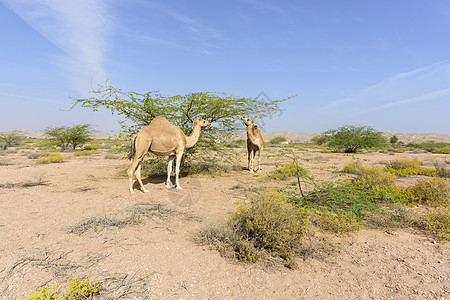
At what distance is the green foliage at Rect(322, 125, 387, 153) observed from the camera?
77.8 feet

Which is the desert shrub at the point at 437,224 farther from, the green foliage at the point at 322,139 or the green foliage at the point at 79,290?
the green foliage at the point at 322,139

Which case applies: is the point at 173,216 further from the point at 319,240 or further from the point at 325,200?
the point at 325,200

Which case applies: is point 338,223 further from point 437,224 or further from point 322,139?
point 322,139

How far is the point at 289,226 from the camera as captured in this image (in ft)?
12.1

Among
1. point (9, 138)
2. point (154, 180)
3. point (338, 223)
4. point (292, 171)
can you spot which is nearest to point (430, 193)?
point (292, 171)

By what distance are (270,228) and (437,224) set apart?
3737mm

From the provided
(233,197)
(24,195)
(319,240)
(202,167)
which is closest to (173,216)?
(233,197)

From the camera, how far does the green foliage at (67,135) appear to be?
22.6 metres

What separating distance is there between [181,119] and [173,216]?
527cm

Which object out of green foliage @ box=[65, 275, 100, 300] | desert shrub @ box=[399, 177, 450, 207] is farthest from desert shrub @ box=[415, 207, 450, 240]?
green foliage @ box=[65, 275, 100, 300]

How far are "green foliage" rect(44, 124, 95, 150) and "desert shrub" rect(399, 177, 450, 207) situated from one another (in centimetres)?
2619

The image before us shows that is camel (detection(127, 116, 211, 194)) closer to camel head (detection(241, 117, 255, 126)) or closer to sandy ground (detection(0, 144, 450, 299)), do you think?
sandy ground (detection(0, 144, 450, 299))

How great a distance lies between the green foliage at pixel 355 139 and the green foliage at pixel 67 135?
27763 mm

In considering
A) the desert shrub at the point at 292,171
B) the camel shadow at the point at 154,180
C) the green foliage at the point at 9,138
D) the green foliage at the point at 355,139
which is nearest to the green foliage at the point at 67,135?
the green foliage at the point at 9,138
